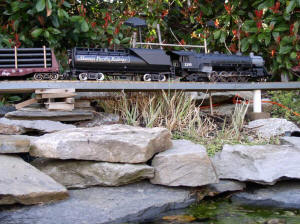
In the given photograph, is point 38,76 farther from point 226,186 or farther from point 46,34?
point 226,186

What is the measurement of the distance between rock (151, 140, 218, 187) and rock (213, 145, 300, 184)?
41cm

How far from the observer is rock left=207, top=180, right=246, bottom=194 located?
4113mm

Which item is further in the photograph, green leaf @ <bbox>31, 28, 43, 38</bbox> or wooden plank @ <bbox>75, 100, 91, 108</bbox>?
green leaf @ <bbox>31, 28, 43, 38</bbox>

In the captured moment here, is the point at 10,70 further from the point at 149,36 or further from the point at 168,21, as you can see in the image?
the point at 168,21

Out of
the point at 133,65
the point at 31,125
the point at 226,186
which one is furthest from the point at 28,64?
the point at 226,186

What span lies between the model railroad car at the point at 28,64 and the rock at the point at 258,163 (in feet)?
8.23

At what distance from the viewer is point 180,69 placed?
619cm

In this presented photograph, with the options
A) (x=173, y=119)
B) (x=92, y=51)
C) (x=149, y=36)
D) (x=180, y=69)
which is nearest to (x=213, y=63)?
(x=180, y=69)

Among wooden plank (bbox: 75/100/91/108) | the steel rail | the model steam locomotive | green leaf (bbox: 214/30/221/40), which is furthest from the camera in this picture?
green leaf (bbox: 214/30/221/40)

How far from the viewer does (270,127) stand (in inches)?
226

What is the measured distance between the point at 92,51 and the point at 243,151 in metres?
2.53

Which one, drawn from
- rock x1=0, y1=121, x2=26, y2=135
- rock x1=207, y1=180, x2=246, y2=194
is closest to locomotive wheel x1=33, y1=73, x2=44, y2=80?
rock x1=0, y1=121, x2=26, y2=135

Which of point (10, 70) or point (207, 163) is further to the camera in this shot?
point (10, 70)

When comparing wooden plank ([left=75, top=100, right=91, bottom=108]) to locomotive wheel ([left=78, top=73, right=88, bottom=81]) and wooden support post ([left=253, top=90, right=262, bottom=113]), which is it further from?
wooden support post ([left=253, top=90, right=262, bottom=113])
